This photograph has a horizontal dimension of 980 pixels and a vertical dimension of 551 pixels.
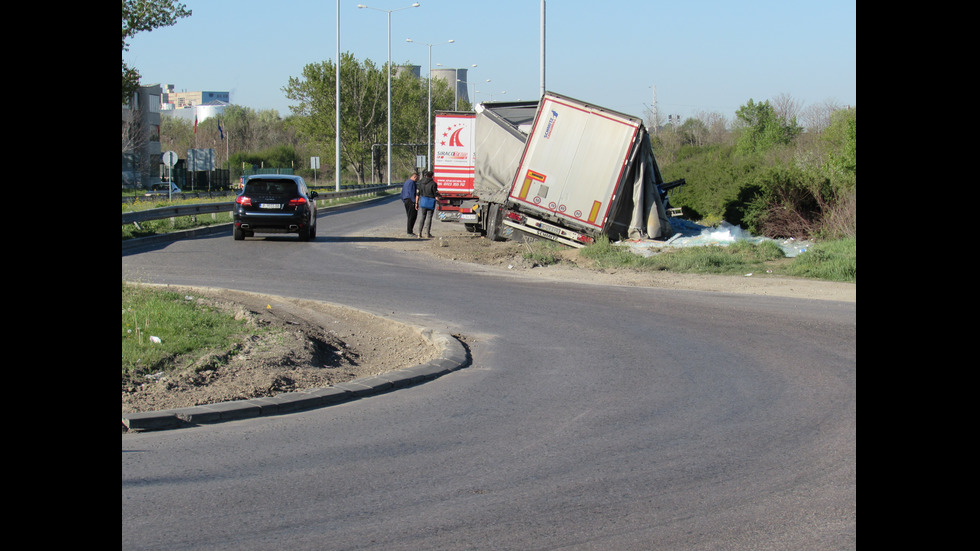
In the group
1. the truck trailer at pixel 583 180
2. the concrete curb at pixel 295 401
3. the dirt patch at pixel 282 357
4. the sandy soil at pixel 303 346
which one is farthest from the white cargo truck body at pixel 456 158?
the concrete curb at pixel 295 401

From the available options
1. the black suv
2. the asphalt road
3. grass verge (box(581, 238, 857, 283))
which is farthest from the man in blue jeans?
the asphalt road

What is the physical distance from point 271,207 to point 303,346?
15.3 m

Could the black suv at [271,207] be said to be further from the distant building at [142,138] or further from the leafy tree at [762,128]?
the distant building at [142,138]

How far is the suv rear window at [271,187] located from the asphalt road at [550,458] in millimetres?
13713

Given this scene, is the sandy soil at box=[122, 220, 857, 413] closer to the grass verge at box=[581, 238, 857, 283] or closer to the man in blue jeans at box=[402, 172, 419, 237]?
the grass verge at box=[581, 238, 857, 283]

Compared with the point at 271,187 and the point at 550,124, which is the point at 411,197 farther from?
the point at 550,124

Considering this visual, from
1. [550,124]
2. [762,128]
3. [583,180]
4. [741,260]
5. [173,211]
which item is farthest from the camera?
[762,128]

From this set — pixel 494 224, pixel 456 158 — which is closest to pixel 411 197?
pixel 494 224

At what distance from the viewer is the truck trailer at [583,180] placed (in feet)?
69.1

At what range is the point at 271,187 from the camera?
23453 millimetres

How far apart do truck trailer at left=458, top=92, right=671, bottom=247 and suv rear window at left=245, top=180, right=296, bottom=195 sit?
5.75 meters

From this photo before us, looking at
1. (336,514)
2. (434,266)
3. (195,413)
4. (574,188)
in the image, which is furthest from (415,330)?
(574,188)
